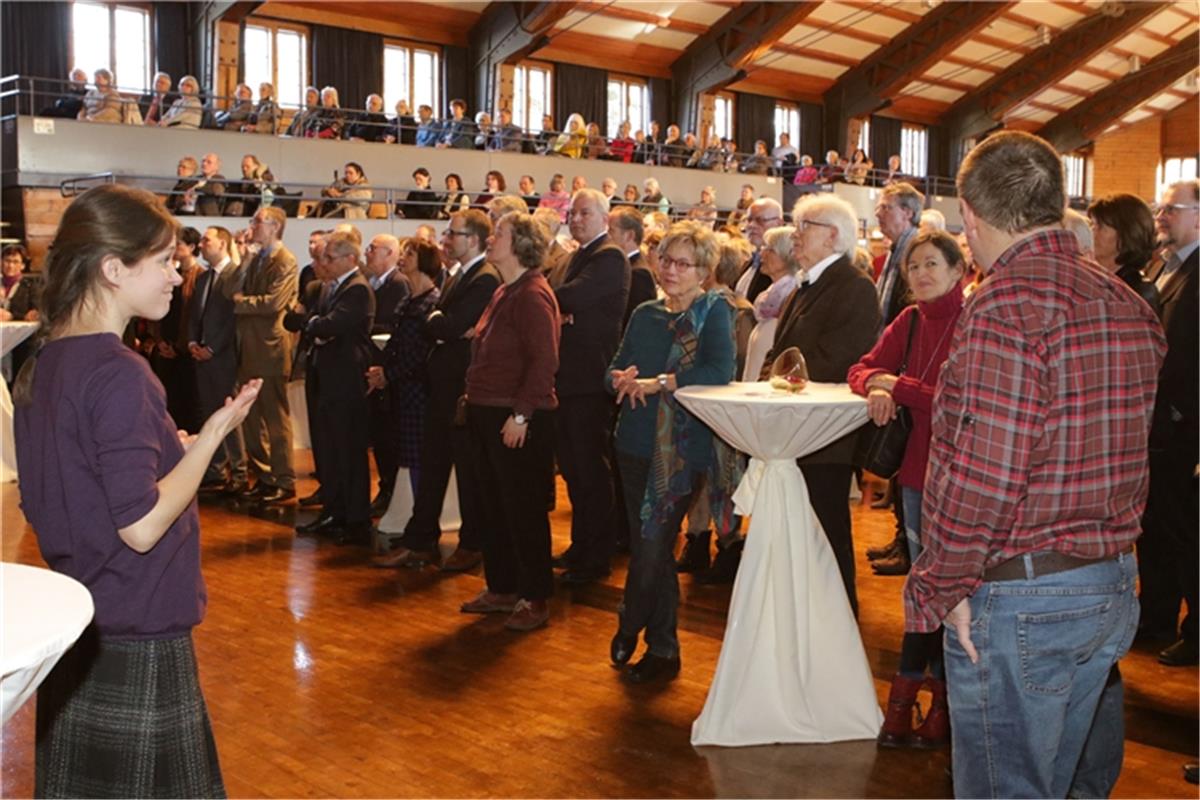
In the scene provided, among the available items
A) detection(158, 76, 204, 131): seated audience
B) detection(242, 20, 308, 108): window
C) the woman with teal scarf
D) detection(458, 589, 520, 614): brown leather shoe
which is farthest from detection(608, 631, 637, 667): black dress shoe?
detection(242, 20, 308, 108): window

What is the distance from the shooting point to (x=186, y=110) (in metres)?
12.8

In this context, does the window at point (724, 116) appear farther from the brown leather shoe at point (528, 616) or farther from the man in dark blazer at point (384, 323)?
the brown leather shoe at point (528, 616)

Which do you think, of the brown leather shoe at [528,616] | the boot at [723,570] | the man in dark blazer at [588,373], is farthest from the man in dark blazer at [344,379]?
the boot at [723,570]

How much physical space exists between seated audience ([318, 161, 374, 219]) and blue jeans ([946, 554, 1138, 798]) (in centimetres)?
1163

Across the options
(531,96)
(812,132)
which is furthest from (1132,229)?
(812,132)

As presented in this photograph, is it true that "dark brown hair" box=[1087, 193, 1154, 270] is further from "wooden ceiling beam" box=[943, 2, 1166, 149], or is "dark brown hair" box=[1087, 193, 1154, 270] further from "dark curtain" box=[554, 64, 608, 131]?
"wooden ceiling beam" box=[943, 2, 1166, 149]

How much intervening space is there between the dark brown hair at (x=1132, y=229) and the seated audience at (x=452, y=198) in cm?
1073

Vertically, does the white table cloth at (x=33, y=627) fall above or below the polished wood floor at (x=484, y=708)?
above

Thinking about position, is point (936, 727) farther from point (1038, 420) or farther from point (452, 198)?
point (452, 198)

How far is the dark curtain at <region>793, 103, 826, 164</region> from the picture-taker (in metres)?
23.1

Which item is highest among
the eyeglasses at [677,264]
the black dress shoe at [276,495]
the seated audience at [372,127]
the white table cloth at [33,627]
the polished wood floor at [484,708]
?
the seated audience at [372,127]

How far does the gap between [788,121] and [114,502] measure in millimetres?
22320

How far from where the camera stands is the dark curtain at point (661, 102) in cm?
2081

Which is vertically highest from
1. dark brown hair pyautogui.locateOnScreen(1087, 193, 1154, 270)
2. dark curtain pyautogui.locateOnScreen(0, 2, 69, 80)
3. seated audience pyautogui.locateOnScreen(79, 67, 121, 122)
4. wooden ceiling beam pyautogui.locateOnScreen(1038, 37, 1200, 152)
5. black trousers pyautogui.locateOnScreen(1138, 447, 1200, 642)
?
wooden ceiling beam pyautogui.locateOnScreen(1038, 37, 1200, 152)
